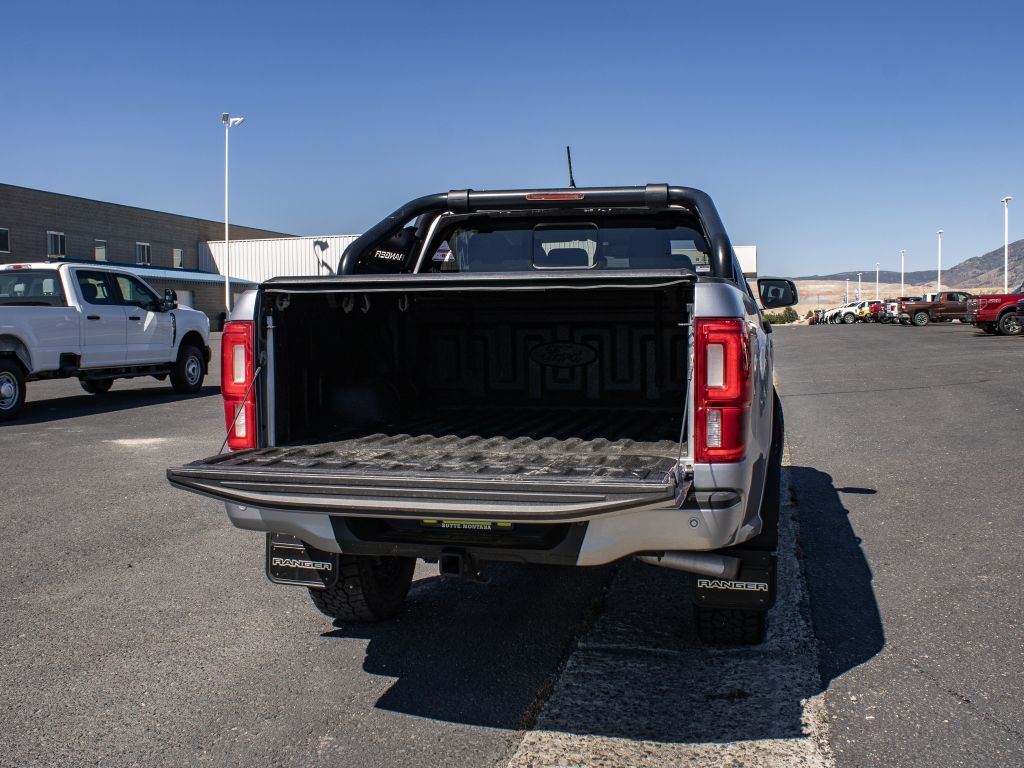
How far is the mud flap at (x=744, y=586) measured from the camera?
345 cm

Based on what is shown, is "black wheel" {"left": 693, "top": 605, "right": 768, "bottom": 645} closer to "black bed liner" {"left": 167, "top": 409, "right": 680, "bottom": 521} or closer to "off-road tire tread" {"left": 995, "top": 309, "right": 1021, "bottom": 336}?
"black bed liner" {"left": 167, "top": 409, "right": 680, "bottom": 521}

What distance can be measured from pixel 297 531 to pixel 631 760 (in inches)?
56.9

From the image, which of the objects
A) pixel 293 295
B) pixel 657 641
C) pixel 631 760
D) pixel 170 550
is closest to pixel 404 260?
pixel 293 295

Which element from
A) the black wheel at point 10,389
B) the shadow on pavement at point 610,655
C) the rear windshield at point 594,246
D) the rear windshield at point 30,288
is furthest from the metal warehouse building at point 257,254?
the shadow on pavement at point 610,655

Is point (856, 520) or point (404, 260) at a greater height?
point (404, 260)

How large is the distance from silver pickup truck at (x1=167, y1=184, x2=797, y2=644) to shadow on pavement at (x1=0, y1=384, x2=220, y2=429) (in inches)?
337

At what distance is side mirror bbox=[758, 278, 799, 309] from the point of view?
610cm

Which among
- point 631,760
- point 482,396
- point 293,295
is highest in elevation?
point 293,295

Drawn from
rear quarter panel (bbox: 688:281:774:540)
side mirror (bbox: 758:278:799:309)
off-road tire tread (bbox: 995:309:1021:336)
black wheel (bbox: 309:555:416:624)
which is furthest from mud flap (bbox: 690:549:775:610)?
off-road tire tread (bbox: 995:309:1021:336)

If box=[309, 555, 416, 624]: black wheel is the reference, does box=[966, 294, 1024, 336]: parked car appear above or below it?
above

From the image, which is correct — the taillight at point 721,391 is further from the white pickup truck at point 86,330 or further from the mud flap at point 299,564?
the white pickup truck at point 86,330

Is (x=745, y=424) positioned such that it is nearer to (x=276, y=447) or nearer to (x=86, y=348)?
(x=276, y=447)

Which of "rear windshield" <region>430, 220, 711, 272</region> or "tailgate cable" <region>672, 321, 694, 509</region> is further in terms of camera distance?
"rear windshield" <region>430, 220, 711, 272</region>

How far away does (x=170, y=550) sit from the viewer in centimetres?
566
